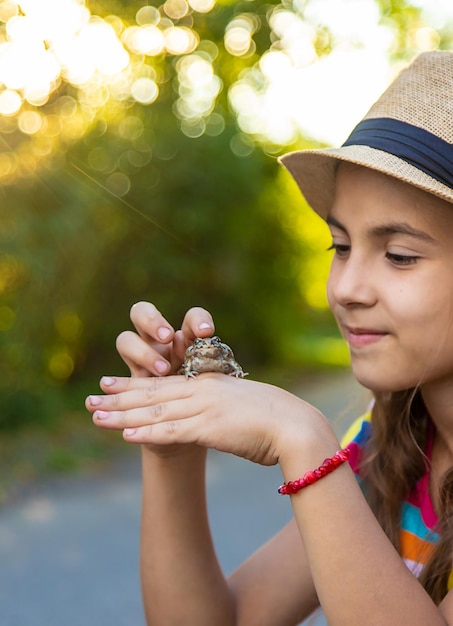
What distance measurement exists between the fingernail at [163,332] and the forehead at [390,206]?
61 centimetres

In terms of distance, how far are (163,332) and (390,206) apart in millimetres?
740

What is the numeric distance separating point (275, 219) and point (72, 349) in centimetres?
564

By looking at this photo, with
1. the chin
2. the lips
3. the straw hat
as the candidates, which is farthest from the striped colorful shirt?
the straw hat

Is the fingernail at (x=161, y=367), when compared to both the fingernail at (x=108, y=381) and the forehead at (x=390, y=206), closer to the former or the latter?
the fingernail at (x=108, y=381)

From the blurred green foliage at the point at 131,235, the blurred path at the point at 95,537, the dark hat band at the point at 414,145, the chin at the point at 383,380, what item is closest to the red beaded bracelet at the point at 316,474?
the chin at the point at 383,380

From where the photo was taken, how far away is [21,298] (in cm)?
905

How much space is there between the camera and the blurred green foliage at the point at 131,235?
9039 mm

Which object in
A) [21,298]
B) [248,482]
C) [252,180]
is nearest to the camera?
[248,482]

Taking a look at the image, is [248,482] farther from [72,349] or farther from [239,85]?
A: [239,85]

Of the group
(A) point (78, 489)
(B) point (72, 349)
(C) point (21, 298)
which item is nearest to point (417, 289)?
(A) point (78, 489)

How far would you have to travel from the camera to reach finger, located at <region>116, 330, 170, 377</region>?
84.4 inches

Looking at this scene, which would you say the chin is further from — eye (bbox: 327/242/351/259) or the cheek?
eye (bbox: 327/242/351/259)

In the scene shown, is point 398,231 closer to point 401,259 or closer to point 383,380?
point 401,259

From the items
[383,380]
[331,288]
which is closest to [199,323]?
[331,288]
